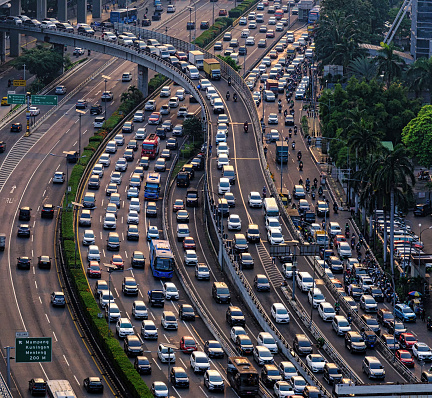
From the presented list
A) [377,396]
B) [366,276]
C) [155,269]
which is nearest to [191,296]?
[155,269]

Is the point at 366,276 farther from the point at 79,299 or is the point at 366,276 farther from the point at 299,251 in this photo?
the point at 79,299

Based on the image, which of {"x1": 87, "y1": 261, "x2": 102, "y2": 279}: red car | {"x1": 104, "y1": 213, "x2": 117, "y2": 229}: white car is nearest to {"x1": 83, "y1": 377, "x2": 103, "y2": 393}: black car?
{"x1": 87, "y1": 261, "x2": 102, "y2": 279}: red car

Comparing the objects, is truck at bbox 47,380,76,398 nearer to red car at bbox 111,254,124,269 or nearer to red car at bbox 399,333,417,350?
red car at bbox 111,254,124,269

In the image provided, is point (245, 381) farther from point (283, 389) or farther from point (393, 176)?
point (393, 176)

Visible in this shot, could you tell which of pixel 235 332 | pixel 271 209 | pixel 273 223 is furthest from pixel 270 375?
pixel 271 209

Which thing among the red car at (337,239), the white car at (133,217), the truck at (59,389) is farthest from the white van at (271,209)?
the truck at (59,389)

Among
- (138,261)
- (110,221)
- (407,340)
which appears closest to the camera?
A: (407,340)
